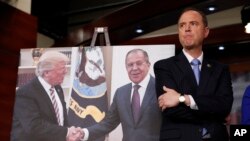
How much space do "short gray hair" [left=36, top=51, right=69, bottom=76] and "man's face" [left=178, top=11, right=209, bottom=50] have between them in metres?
0.89

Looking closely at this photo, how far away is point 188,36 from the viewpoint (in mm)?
2529

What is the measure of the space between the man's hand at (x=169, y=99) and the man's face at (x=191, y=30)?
32cm

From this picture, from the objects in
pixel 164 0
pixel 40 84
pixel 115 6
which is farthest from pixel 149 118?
pixel 115 6

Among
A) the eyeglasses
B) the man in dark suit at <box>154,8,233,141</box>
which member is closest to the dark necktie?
the eyeglasses

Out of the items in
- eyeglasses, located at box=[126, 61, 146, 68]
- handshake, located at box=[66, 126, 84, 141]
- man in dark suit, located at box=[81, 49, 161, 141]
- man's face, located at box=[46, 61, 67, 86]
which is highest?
eyeglasses, located at box=[126, 61, 146, 68]

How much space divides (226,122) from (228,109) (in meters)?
0.16

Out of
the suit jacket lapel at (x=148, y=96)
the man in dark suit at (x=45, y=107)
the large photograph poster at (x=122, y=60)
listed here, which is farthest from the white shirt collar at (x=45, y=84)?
the suit jacket lapel at (x=148, y=96)

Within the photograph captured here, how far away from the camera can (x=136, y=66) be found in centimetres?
287

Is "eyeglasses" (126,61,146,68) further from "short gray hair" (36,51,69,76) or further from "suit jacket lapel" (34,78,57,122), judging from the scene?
"suit jacket lapel" (34,78,57,122)

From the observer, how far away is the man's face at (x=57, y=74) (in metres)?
3.02

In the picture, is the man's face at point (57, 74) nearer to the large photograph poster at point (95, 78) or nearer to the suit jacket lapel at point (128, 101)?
the large photograph poster at point (95, 78)

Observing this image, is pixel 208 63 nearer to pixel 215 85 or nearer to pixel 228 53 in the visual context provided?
pixel 215 85

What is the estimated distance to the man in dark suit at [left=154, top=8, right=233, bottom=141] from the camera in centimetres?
231

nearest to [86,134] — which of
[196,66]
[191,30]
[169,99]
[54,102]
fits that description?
[54,102]
